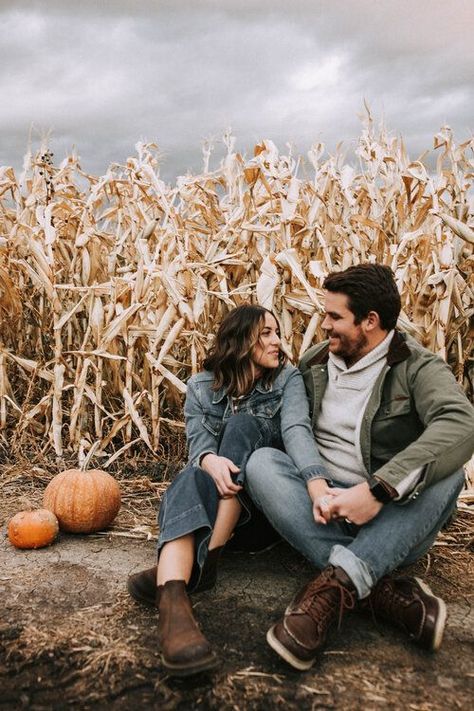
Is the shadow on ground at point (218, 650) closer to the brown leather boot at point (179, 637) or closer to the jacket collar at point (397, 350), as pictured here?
the brown leather boot at point (179, 637)

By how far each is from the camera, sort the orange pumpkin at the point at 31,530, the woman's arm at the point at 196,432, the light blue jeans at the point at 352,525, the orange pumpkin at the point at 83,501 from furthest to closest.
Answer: the orange pumpkin at the point at 83,501 → the orange pumpkin at the point at 31,530 → the woman's arm at the point at 196,432 → the light blue jeans at the point at 352,525

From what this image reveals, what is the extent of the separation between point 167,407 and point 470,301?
206 centimetres

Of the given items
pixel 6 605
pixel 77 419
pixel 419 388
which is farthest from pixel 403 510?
pixel 77 419

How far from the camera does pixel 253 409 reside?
3.00 meters

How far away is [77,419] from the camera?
4262 mm

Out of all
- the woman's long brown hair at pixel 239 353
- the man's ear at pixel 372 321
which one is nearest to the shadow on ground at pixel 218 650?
the woman's long brown hair at pixel 239 353

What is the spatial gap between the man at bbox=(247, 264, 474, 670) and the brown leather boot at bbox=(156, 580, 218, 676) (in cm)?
24

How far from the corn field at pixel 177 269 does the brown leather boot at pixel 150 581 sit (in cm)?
98

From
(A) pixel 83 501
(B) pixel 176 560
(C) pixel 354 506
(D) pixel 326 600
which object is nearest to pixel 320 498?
(C) pixel 354 506

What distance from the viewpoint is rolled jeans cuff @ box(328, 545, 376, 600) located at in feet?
7.50

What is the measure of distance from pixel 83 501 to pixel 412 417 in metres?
1.64

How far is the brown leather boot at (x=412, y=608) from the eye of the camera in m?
2.22

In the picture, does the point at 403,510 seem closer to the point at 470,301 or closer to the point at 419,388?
the point at 419,388

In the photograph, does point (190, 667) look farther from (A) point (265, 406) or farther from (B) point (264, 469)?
(A) point (265, 406)
